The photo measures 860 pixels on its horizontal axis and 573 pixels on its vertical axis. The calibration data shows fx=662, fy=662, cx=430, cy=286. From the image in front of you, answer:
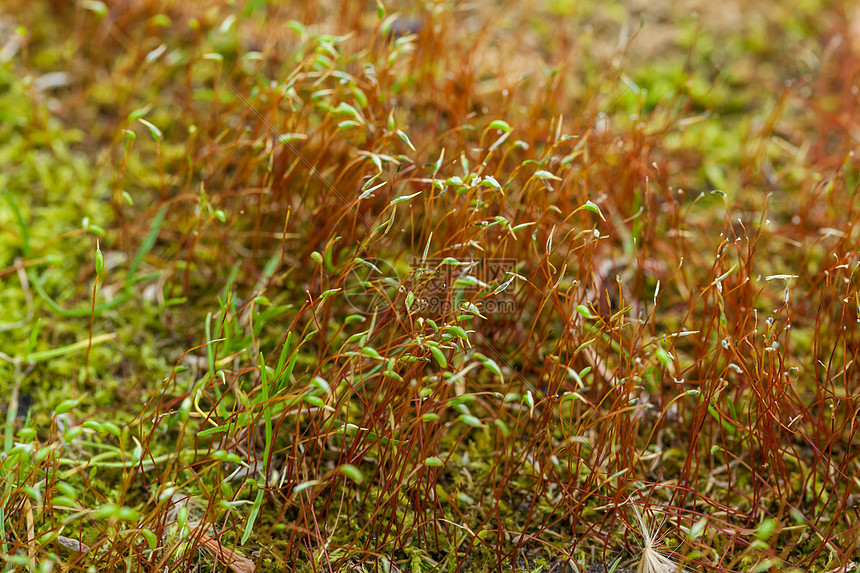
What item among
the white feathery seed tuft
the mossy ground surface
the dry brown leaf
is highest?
the mossy ground surface

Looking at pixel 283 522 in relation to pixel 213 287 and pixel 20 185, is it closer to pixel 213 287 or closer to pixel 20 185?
pixel 213 287

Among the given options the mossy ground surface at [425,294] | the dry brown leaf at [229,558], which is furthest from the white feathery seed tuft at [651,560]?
the dry brown leaf at [229,558]

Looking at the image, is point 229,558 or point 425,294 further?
point 425,294

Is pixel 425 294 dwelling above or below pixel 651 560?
above

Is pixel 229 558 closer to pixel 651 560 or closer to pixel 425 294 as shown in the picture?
pixel 425 294

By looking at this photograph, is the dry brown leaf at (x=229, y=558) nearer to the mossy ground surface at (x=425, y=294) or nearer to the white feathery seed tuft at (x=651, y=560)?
the mossy ground surface at (x=425, y=294)

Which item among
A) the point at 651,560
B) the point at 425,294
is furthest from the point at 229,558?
the point at 651,560

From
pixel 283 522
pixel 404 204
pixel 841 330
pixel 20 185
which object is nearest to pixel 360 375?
pixel 283 522

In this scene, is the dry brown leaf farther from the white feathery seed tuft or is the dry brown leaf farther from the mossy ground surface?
the white feathery seed tuft

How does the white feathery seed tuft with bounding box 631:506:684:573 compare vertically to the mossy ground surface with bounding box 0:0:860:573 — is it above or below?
below

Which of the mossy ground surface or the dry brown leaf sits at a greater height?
the mossy ground surface

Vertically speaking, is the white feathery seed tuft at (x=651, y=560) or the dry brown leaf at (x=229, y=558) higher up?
the white feathery seed tuft at (x=651, y=560)

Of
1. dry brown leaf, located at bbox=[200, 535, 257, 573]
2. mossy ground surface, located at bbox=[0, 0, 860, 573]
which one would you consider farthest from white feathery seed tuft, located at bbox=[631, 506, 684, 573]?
dry brown leaf, located at bbox=[200, 535, 257, 573]
